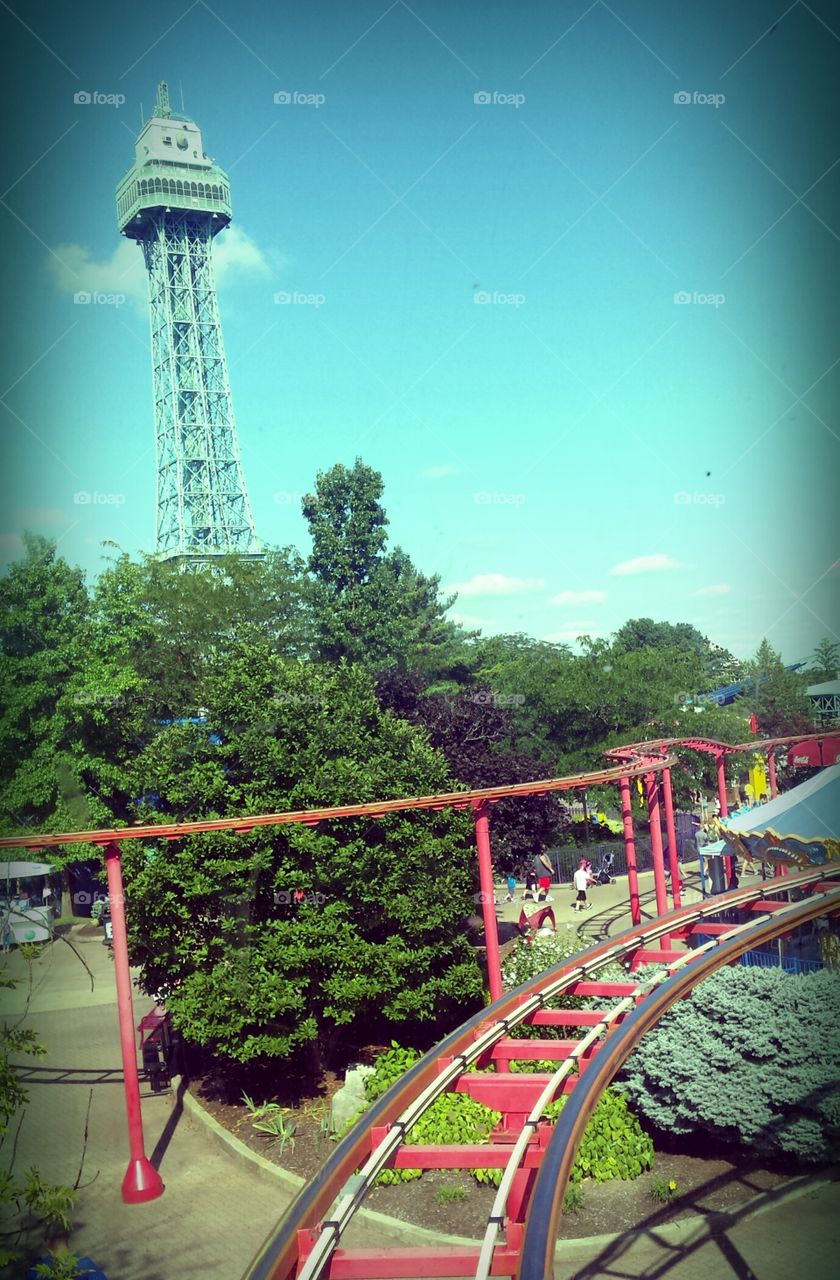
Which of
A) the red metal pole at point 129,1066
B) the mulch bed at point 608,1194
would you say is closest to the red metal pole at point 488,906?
the mulch bed at point 608,1194

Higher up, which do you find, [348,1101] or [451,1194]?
[348,1101]

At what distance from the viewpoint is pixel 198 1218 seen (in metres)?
11.2

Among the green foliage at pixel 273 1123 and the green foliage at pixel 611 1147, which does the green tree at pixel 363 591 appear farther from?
the green foliage at pixel 611 1147

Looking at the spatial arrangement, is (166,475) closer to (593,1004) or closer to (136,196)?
(136,196)

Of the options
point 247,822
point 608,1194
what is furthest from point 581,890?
point 247,822

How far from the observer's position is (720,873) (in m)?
24.2

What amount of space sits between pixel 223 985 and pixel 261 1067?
110 inches

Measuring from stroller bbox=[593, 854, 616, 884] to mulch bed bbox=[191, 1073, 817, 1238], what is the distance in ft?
59.9

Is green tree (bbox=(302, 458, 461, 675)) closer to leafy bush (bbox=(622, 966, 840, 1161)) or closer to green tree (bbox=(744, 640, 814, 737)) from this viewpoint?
green tree (bbox=(744, 640, 814, 737))

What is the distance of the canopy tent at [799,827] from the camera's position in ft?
47.0

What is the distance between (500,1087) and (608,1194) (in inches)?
178

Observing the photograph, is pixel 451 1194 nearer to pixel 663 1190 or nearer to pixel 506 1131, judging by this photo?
pixel 663 1190

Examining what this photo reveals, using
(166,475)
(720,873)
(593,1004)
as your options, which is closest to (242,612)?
(720,873)

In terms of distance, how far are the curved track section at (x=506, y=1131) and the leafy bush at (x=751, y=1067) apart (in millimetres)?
1860
